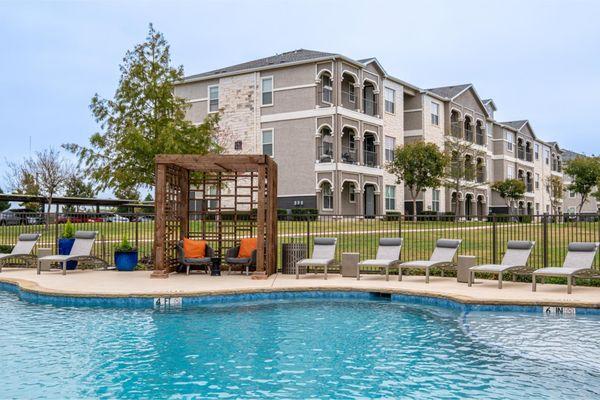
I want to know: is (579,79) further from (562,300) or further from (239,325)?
(239,325)

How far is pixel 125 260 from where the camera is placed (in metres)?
16.6

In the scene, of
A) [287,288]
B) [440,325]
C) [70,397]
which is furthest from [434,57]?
[70,397]

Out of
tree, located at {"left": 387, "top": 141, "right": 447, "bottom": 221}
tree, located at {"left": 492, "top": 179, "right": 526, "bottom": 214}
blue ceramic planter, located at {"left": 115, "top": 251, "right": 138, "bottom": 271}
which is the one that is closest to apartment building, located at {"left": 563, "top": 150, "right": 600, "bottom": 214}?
tree, located at {"left": 492, "top": 179, "right": 526, "bottom": 214}

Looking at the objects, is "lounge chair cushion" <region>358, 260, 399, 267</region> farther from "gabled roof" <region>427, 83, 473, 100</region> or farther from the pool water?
"gabled roof" <region>427, 83, 473, 100</region>

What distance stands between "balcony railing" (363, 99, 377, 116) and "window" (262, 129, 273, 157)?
263 inches

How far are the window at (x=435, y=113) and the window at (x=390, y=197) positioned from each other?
768 centimetres

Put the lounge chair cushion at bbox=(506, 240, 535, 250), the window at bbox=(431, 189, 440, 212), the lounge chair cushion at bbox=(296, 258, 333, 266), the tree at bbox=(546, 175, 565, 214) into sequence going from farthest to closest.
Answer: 1. the tree at bbox=(546, 175, 565, 214)
2. the window at bbox=(431, 189, 440, 212)
3. the lounge chair cushion at bbox=(296, 258, 333, 266)
4. the lounge chair cushion at bbox=(506, 240, 535, 250)

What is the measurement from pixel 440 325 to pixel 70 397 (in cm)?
603

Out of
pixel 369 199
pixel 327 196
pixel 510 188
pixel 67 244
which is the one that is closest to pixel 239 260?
pixel 67 244

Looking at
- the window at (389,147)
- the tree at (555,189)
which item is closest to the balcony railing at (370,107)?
the window at (389,147)

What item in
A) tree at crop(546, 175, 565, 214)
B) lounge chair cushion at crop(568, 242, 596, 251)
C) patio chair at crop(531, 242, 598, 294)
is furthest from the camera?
tree at crop(546, 175, 565, 214)

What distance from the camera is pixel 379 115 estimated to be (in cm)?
3853

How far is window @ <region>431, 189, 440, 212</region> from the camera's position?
43775 millimetres

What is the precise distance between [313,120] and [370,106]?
577 centimetres
